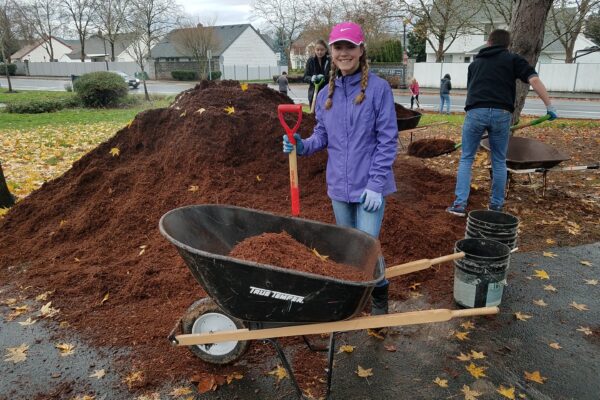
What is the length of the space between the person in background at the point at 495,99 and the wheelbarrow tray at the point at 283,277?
2.88 meters

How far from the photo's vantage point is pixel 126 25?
32.2 metres

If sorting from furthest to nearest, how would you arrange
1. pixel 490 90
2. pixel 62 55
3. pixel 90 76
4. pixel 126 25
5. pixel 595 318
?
pixel 62 55 → pixel 126 25 → pixel 90 76 → pixel 490 90 → pixel 595 318

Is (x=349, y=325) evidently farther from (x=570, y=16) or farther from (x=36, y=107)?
(x=570, y=16)

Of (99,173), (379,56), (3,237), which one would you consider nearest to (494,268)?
(99,173)

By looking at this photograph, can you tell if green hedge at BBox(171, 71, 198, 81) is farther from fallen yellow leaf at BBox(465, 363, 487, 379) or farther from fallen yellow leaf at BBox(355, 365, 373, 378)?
fallen yellow leaf at BBox(465, 363, 487, 379)

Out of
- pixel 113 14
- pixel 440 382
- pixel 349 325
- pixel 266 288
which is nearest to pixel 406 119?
pixel 440 382

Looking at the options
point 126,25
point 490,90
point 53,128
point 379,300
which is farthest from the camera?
point 126,25

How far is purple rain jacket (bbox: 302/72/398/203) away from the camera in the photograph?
9.02 feet

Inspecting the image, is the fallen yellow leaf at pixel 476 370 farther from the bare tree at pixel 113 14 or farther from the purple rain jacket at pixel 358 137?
the bare tree at pixel 113 14

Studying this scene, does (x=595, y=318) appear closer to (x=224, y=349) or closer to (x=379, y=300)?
(x=379, y=300)

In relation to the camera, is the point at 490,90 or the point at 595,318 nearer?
the point at 595,318

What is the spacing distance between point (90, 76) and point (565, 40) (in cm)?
3350

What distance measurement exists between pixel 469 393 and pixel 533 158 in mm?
4120

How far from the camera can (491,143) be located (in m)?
5.06
